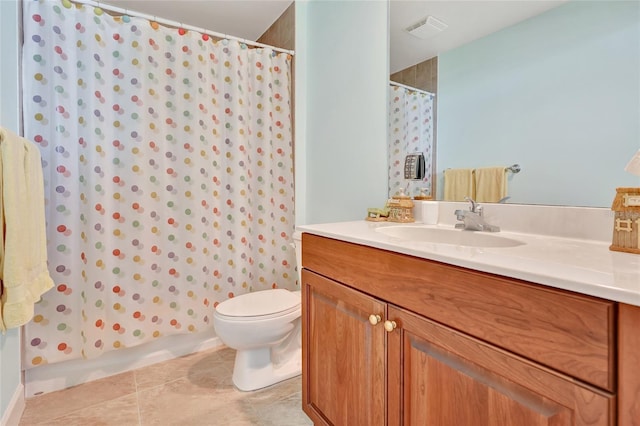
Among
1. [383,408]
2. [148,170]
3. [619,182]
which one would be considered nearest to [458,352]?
[383,408]

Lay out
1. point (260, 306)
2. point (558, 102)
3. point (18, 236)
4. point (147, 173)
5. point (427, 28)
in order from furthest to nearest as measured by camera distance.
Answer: point (147, 173) < point (260, 306) < point (427, 28) < point (18, 236) < point (558, 102)

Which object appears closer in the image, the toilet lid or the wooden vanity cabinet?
the wooden vanity cabinet

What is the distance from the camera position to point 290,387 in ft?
5.35

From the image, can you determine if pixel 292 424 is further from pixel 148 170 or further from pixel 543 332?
pixel 148 170

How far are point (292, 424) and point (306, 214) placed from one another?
1254mm

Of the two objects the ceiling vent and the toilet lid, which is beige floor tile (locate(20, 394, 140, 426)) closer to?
the toilet lid

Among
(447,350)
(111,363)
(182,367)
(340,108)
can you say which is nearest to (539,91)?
(447,350)

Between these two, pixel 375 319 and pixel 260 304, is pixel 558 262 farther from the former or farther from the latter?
pixel 260 304

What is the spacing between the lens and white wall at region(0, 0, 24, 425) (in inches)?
49.2

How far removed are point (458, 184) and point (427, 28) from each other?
733 mm

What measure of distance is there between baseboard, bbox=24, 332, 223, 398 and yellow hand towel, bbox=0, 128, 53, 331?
0.68 metres

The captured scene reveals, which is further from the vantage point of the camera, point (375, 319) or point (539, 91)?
point (539, 91)

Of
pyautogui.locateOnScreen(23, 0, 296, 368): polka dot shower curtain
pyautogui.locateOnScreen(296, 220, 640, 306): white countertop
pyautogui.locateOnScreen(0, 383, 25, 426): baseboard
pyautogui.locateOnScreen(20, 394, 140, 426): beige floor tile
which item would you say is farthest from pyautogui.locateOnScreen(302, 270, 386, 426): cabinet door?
pyautogui.locateOnScreen(0, 383, 25, 426): baseboard

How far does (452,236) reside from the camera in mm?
1109
